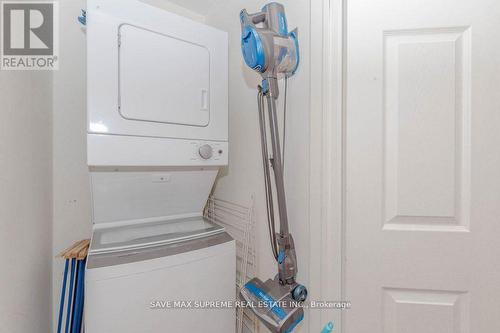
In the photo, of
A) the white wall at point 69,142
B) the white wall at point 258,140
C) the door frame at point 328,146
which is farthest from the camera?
the white wall at point 69,142

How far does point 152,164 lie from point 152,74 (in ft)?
1.70

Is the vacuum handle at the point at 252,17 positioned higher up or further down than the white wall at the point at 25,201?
higher up

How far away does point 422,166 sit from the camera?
3.29 feet

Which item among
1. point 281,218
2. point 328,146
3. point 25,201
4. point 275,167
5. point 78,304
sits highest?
point 328,146

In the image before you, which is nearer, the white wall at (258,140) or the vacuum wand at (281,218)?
the vacuum wand at (281,218)

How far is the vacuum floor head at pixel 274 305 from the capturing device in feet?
3.44

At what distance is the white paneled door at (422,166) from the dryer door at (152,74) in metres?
0.84

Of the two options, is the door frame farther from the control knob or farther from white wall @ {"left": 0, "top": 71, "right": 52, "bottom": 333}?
white wall @ {"left": 0, "top": 71, "right": 52, "bottom": 333}

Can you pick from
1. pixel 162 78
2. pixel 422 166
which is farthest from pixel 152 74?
pixel 422 166

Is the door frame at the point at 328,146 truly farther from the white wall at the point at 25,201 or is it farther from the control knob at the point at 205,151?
the white wall at the point at 25,201

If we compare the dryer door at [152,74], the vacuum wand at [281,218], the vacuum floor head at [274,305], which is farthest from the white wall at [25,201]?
the vacuum wand at [281,218]

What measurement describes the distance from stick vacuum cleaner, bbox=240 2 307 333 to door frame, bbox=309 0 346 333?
0.13 metres

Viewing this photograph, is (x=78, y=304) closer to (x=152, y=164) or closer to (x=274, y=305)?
(x=152, y=164)

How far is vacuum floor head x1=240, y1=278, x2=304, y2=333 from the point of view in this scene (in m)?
1.05
